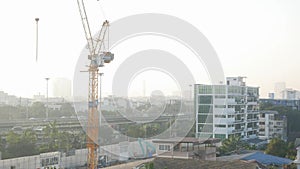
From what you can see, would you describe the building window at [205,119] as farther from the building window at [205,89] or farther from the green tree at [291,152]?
the green tree at [291,152]

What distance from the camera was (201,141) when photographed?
999cm

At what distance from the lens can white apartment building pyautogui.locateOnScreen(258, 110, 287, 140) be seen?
79.5ft

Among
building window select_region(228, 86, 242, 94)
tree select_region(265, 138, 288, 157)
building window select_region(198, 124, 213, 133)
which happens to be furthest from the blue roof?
building window select_region(228, 86, 242, 94)

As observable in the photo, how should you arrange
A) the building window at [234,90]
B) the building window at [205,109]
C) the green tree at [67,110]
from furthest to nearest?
1. the green tree at [67,110]
2. the building window at [234,90]
3. the building window at [205,109]

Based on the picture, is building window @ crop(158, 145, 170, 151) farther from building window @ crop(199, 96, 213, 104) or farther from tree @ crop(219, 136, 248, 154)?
building window @ crop(199, 96, 213, 104)

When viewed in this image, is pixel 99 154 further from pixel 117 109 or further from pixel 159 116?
pixel 117 109

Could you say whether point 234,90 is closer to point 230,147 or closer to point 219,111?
point 219,111

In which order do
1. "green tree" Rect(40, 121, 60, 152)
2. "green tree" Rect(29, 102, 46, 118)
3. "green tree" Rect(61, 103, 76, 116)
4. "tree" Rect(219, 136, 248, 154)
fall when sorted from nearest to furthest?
1. "tree" Rect(219, 136, 248, 154)
2. "green tree" Rect(40, 121, 60, 152)
3. "green tree" Rect(29, 102, 46, 118)
4. "green tree" Rect(61, 103, 76, 116)

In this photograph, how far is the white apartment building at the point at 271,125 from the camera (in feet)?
79.5

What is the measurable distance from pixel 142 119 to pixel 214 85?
1014 centimetres

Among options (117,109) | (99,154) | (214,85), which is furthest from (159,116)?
(99,154)

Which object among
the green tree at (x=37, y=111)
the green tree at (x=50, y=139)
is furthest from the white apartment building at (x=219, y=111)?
the green tree at (x=37, y=111)

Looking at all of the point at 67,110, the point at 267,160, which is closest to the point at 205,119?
the point at 267,160

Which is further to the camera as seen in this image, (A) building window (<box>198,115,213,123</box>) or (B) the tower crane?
(A) building window (<box>198,115,213,123</box>)
